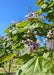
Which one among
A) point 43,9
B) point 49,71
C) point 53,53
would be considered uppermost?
point 43,9

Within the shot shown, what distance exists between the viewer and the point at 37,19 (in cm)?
130

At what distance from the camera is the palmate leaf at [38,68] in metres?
1.01

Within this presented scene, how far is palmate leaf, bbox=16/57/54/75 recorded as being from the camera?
1014mm

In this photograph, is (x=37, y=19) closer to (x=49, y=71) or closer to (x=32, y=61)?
(x=32, y=61)

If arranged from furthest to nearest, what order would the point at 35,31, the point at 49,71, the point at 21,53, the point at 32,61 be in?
the point at 35,31 < the point at 21,53 < the point at 32,61 < the point at 49,71

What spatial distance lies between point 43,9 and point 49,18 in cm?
13

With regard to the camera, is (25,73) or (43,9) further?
(43,9)

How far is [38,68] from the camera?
1.05 metres

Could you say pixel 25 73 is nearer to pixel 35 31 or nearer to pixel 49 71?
pixel 49 71

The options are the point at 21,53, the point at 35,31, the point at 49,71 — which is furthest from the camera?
the point at 35,31

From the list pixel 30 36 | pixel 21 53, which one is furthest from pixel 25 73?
pixel 30 36

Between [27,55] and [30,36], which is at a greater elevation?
[30,36]

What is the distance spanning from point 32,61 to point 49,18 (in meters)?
0.62

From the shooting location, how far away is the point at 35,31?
144cm
